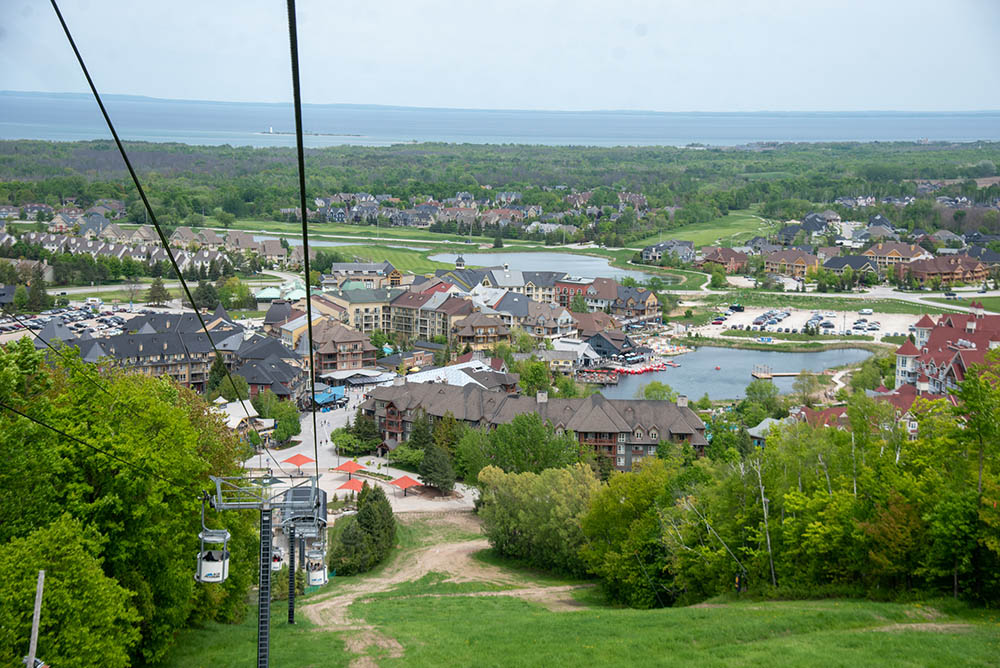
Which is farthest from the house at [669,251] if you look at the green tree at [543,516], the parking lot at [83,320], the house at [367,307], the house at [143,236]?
the green tree at [543,516]

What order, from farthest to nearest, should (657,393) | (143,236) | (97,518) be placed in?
1. (143,236)
2. (657,393)
3. (97,518)

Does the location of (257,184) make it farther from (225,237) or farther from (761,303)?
(761,303)

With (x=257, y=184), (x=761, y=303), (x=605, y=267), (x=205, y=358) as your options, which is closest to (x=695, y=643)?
(x=205, y=358)

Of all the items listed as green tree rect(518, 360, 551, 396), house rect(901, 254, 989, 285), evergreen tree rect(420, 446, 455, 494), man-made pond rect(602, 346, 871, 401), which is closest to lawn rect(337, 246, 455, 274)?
man-made pond rect(602, 346, 871, 401)

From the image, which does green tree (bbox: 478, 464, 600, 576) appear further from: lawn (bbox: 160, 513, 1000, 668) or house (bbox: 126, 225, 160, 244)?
house (bbox: 126, 225, 160, 244)

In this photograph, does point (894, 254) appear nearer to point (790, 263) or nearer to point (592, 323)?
point (790, 263)

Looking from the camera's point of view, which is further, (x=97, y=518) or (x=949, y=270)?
(x=949, y=270)

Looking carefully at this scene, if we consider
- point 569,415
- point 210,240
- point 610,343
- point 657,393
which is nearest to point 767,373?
point 610,343
